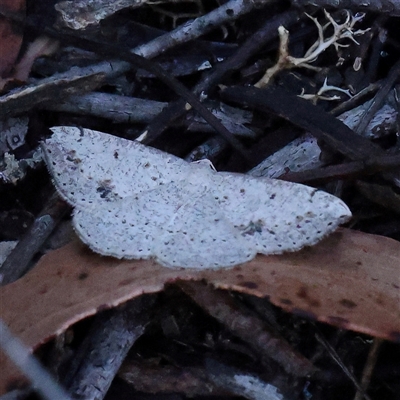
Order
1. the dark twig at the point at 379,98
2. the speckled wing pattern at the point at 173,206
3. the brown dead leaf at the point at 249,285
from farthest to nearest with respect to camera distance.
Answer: the dark twig at the point at 379,98, the speckled wing pattern at the point at 173,206, the brown dead leaf at the point at 249,285

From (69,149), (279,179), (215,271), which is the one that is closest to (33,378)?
(215,271)

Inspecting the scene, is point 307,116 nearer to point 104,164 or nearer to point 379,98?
point 379,98

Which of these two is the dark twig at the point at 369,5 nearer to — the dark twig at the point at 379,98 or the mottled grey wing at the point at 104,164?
the dark twig at the point at 379,98

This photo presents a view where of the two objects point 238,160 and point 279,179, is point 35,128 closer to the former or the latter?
point 238,160

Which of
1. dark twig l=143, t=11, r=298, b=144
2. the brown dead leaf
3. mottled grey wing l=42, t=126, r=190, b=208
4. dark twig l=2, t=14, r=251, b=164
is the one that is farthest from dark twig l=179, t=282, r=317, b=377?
dark twig l=143, t=11, r=298, b=144

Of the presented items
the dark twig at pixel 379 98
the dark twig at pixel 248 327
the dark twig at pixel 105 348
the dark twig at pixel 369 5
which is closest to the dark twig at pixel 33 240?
the dark twig at pixel 105 348

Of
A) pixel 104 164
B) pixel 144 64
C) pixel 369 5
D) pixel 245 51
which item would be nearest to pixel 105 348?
pixel 104 164
